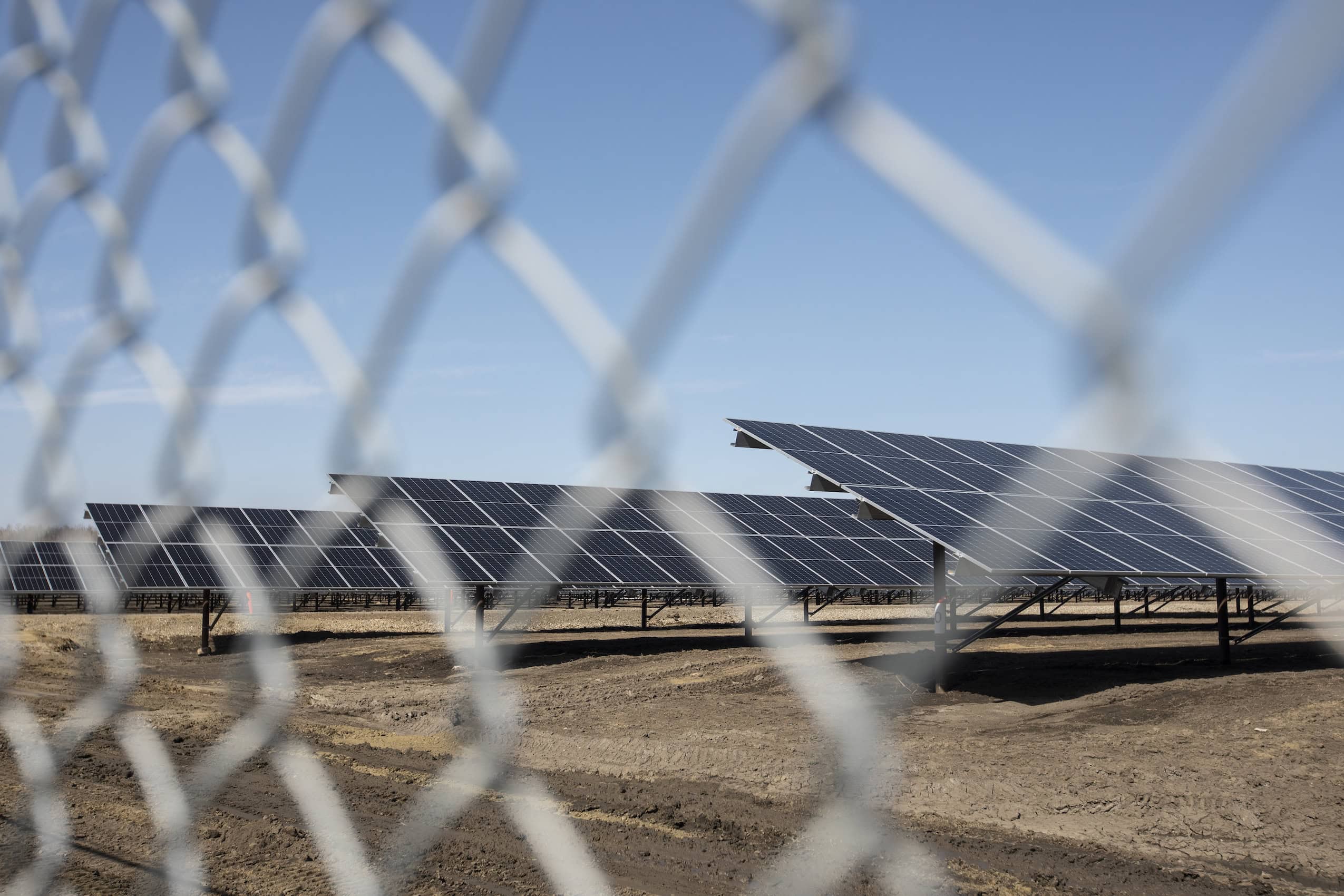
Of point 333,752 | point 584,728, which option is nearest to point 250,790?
point 333,752

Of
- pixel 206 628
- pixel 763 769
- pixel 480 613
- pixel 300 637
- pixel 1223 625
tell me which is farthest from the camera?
pixel 300 637

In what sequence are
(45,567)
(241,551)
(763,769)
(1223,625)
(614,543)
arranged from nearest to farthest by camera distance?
(763,769) → (1223,625) → (614,543) → (241,551) → (45,567)

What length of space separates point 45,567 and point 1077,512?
29944 millimetres

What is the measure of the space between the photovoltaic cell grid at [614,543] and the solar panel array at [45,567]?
12.5 metres

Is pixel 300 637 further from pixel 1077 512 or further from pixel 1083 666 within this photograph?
pixel 1077 512

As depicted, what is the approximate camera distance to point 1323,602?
145ft

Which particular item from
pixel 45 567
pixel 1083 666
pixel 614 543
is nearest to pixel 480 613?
pixel 614 543

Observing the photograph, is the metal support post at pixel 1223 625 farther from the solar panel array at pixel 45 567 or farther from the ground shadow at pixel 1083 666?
the solar panel array at pixel 45 567

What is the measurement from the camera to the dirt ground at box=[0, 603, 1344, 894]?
680cm

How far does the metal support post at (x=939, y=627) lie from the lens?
14.1 meters

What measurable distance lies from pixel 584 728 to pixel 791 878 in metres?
6.22

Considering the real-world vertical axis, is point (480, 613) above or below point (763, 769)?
above

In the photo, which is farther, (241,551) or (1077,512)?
(241,551)

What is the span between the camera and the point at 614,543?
2206 cm
